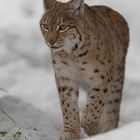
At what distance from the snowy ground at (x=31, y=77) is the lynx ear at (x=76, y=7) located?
118cm

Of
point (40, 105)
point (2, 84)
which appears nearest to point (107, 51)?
point (40, 105)

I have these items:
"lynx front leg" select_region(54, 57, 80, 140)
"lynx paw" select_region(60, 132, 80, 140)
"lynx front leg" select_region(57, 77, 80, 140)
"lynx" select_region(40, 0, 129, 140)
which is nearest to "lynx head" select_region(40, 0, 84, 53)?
"lynx" select_region(40, 0, 129, 140)

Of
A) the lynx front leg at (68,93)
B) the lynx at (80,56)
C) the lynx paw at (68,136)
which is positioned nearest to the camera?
the lynx at (80,56)

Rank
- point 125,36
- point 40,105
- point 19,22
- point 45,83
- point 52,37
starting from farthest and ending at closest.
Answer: point 19,22
point 45,83
point 40,105
point 125,36
point 52,37

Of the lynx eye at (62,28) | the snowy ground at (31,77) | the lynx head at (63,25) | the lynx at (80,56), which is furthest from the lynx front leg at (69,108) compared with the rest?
the lynx eye at (62,28)

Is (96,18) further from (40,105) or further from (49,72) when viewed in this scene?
(49,72)

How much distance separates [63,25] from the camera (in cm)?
784

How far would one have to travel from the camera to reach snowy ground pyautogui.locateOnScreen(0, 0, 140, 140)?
8.80 m

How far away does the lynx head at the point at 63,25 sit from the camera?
7711mm

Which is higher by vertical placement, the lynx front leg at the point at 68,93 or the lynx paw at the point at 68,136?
the lynx front leg at the point at 68,93

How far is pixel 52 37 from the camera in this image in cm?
765

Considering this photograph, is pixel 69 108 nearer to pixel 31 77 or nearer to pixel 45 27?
pixel 45 27

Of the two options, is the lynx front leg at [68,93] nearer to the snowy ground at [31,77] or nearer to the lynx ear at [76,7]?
the snowy ground at [31,77]

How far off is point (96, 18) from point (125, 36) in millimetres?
750
